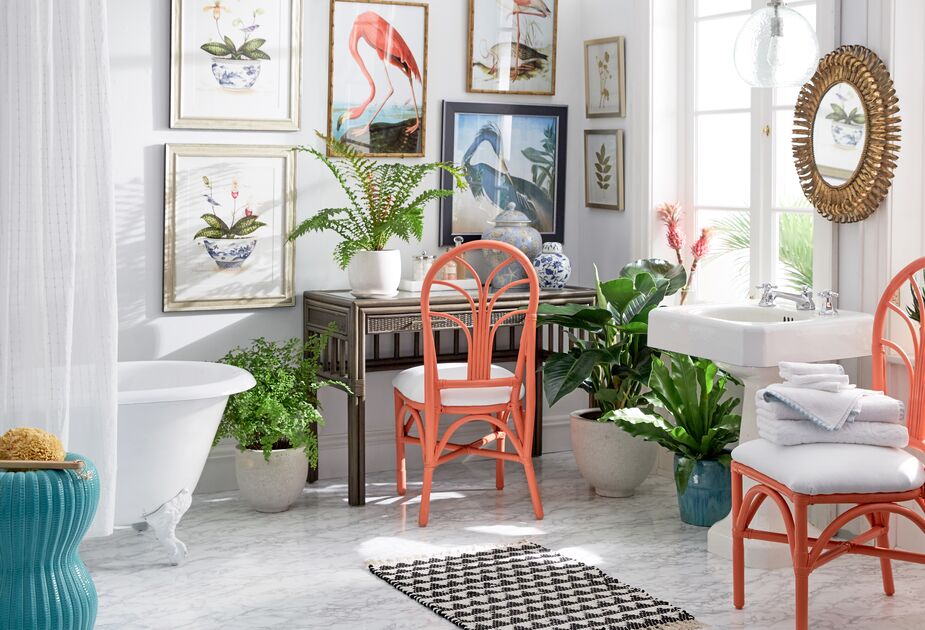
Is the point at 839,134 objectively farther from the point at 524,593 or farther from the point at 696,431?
the point at 524,593

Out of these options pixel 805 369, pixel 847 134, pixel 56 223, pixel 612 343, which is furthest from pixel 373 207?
pixel 805 369

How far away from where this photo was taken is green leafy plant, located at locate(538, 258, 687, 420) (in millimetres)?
4539

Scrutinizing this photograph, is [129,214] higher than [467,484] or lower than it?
higher

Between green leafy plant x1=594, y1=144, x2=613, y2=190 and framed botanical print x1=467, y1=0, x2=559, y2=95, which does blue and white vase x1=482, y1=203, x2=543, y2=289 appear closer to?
green leafy plant x1=594, y1=144, x2=613, y2=190

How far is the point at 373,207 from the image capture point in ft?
15.7

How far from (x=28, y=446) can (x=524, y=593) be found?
1510mm

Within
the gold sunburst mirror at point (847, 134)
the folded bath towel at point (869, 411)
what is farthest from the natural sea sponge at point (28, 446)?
the gold sunburst mirror at point (847, 134)

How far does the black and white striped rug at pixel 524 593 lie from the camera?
330 cm

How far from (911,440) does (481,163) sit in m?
2.56

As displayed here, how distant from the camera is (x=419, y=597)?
138 inches

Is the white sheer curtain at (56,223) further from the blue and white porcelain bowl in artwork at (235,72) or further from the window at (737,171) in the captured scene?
the window at (737,171)

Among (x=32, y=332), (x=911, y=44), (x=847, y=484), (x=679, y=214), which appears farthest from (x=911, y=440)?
(x=32, y=332)

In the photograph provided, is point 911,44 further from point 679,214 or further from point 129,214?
point 129,214

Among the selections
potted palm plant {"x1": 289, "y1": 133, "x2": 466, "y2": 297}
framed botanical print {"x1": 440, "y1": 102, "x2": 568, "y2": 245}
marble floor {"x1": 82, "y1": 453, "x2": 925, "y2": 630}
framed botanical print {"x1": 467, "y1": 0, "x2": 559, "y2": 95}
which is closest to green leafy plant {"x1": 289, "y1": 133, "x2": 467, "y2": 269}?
potted palm plant {"x1": 289, "y1": 133, "x2": 466, "y2": 297}
